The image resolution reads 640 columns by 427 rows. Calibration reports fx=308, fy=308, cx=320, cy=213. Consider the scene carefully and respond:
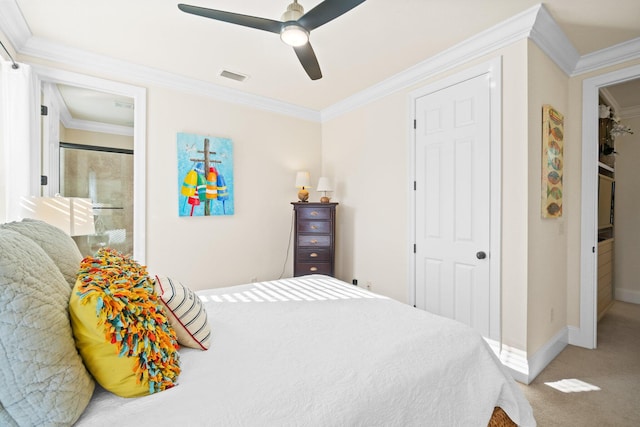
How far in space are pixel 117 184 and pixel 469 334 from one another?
12.7 ft

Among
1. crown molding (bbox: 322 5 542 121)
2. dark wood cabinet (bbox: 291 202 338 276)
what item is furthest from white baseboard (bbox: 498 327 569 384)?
crown molding (bbox: 322 5 542 121)

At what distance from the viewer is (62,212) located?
6.64ft

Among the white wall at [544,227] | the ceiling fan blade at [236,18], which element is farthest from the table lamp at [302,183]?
the white wall at [544,227]

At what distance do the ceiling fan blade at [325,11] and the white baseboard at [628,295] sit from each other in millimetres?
5048

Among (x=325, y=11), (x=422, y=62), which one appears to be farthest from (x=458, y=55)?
(x=325, y=11)

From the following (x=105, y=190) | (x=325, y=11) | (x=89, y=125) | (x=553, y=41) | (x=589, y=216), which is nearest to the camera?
(x=325, y=11)

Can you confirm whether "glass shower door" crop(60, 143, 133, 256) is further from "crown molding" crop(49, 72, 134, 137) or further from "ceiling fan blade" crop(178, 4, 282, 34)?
"ceiling fan blade" crop(178, 4, 282, 34)

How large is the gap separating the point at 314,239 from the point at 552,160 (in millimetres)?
2374

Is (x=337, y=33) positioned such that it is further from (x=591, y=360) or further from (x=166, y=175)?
(x=591, y=360)

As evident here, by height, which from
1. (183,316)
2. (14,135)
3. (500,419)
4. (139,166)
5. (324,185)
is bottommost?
(500,419)

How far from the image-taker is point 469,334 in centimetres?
145

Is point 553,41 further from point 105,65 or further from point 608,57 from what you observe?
point 105,65

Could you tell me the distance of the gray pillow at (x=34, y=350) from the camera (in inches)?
27.1

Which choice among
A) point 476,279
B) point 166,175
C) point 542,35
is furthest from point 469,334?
point 166,175
